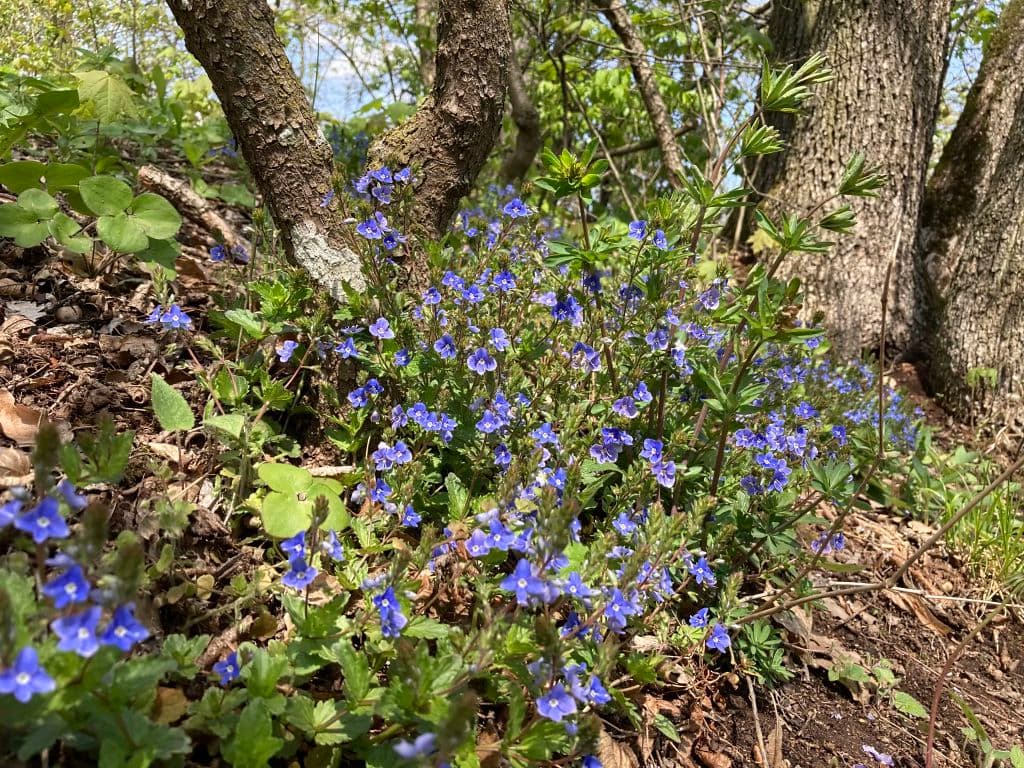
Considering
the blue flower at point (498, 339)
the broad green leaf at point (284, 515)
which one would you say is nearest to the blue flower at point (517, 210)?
the blue flower at point (498, 339)

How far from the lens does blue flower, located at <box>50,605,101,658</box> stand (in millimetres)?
1227

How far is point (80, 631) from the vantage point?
124 cm

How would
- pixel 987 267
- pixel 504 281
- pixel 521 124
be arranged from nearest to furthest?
pixel 504 281
pixel 987 267
pixel 521 124

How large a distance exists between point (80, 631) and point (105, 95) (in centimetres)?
283

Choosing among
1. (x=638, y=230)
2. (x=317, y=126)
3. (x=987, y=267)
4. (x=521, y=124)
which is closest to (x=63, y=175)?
(x=317, y=126)

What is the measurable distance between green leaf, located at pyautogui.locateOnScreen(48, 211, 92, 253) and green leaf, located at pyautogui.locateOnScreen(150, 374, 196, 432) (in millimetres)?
910

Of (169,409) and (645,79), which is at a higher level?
(645,79)

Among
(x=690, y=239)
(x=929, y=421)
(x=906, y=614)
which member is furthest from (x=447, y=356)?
(x=929, y=421)

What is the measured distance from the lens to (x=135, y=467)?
2.24 metres

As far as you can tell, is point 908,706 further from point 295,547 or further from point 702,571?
point 295,547

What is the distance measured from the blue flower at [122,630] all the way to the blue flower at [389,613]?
537mm

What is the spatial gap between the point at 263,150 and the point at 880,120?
449cm

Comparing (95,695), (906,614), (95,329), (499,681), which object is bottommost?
(906,614)

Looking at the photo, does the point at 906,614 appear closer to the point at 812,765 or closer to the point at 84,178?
the point at 812,765
